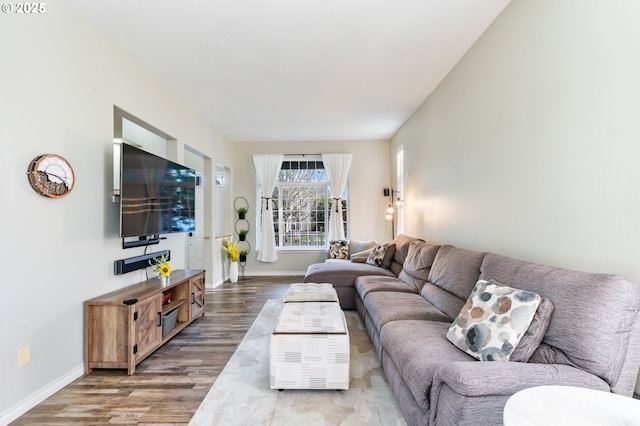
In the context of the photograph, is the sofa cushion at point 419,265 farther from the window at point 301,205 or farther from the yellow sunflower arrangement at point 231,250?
the yellow sunflower arrangement at point 231,250

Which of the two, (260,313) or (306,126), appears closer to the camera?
(260,313)

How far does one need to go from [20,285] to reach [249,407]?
1.60 metres

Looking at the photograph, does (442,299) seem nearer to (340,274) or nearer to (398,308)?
(398,308)

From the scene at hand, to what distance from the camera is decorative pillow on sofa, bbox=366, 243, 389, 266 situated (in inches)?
172

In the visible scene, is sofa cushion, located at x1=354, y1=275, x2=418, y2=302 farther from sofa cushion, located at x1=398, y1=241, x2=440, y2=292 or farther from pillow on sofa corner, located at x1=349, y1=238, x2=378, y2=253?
pillow on sofa corner, located at x1=349, y1=238, x2=378, y2=253

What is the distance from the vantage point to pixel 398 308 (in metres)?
2.38

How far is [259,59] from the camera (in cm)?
293

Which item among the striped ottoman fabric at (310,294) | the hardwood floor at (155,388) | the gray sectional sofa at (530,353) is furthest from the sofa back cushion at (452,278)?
the hardwood floor at (155,388)

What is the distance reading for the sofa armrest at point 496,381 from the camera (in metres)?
1.16

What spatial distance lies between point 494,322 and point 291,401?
1.34m

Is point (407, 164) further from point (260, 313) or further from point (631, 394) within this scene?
point (631, 394)

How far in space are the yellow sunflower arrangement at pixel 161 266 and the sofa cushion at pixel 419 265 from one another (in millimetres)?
2545

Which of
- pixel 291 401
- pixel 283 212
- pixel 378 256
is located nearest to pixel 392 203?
pixel 378 256

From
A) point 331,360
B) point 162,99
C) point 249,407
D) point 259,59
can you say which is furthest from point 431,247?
point 162,99
